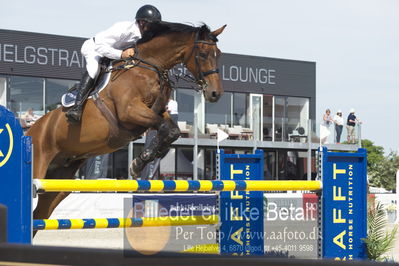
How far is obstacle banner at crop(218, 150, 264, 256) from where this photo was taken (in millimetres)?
5453

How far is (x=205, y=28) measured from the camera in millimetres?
5566

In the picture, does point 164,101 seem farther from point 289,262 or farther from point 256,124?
point 256,124

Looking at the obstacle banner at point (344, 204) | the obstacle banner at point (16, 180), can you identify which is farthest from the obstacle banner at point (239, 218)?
the obstacle banner at point (16, 180)

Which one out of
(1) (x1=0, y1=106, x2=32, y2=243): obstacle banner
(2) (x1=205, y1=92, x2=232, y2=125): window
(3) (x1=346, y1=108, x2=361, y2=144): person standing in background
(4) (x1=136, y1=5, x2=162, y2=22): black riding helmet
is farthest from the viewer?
(2) (x1=205, y1=92, x2=232, y2=125): window

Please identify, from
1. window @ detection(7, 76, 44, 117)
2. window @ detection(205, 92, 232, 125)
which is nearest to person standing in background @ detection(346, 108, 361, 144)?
window @ detection(205, 92, 232, 125)

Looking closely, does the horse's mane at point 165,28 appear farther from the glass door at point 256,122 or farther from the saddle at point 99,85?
the glass door at point 256,122

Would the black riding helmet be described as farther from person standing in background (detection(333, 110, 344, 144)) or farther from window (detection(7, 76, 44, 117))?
person standing in background (detection(333, 110, 344, 144))

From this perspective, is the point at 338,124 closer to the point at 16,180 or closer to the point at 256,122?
the point at 256,122

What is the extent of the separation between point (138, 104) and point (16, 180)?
6.14 feet

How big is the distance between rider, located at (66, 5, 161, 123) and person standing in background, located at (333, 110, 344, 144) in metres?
17.0

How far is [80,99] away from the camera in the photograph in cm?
566

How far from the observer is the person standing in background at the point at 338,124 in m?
22.1

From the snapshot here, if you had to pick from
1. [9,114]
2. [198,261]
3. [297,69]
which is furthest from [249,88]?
[198,261]

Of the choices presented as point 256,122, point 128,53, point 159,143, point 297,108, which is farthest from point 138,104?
point 297,108
